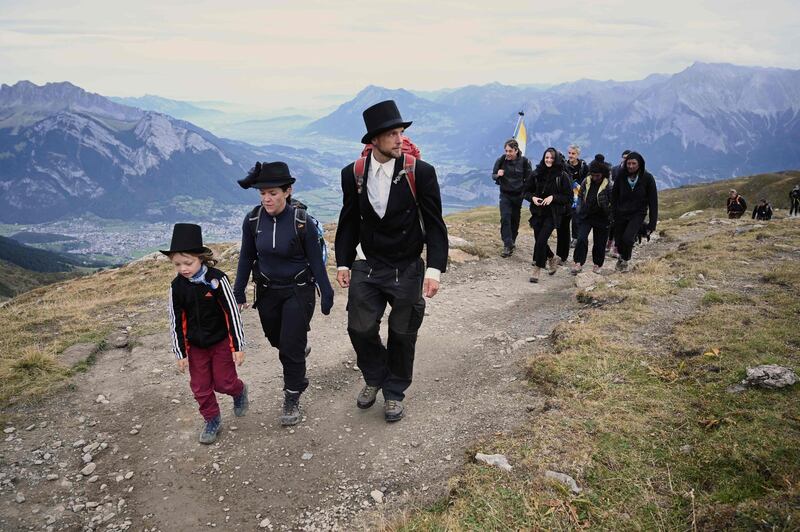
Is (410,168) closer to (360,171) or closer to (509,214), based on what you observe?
(360,171)

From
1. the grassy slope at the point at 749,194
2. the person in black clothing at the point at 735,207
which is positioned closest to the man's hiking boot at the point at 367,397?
the person in black clothing at the point at 735,207

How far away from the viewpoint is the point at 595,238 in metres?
13.0

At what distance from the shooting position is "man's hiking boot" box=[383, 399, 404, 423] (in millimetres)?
6160

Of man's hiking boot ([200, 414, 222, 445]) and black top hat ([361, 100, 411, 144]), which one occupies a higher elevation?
black top hat ([361, 100, 411, 144])

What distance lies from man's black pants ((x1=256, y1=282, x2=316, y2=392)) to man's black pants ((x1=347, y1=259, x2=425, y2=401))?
600 mm

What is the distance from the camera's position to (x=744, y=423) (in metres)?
4.83

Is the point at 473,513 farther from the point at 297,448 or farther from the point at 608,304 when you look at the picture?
the point at 608,304

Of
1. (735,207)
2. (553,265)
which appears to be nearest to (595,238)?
(553,265)

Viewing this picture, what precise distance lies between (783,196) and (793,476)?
296 feet

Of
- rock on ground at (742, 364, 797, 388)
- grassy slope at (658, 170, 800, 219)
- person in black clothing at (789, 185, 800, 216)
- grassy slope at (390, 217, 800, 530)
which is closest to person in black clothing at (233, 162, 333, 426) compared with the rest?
grassy slope at (390, 217, 800, 530)

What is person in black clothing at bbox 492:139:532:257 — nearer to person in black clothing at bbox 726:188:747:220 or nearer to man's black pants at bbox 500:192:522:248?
man's black pants at bbox 500:192:522:248

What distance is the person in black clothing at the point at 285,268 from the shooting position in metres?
5.91

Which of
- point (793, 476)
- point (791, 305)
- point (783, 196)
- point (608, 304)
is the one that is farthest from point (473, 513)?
point (783, 196)

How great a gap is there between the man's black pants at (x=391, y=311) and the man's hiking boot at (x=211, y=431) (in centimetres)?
195
